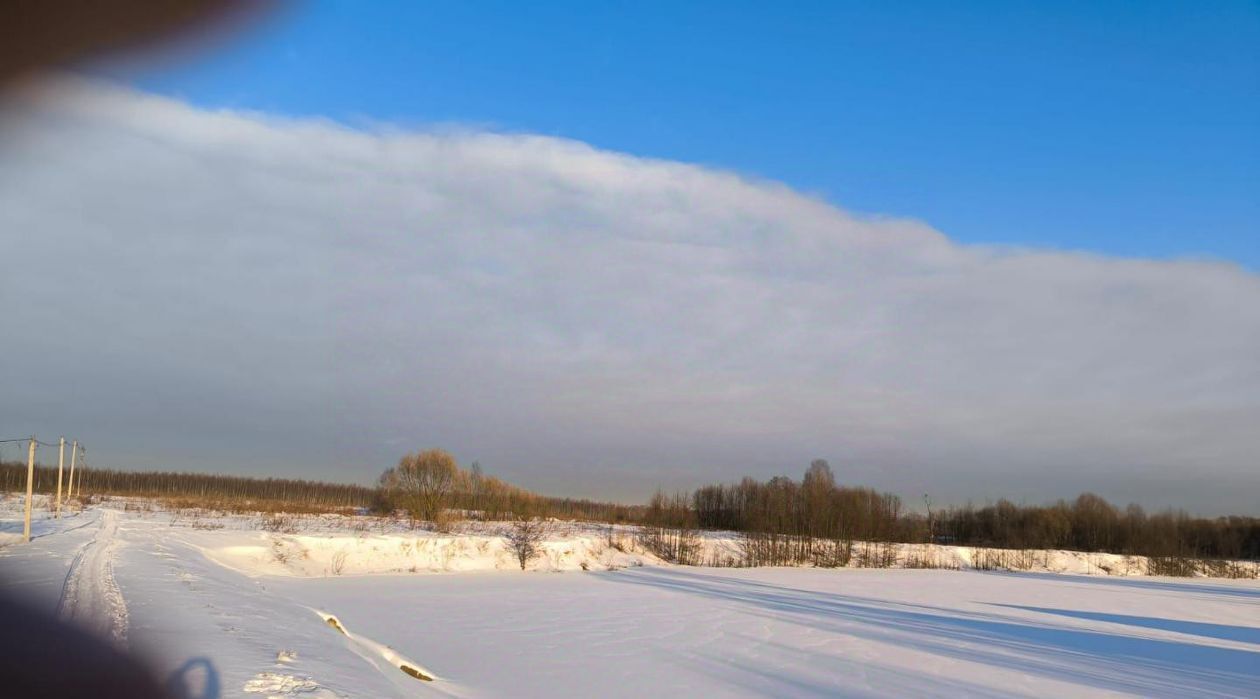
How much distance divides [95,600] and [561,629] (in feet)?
20.0

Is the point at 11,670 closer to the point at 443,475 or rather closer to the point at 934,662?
the point at 934,662

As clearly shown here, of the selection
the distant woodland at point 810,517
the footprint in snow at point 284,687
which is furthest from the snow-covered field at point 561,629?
the distant woodland at point 810,517

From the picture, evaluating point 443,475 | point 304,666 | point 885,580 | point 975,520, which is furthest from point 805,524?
point 304,666

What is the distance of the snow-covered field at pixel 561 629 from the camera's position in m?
5.96

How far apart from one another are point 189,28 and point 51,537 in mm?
16467

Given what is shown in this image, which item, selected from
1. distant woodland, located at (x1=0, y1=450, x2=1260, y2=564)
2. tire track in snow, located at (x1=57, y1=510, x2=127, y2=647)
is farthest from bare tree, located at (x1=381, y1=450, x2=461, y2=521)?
tire track in snow, located at (x1=57, y1=510, x2=127, y2=647)

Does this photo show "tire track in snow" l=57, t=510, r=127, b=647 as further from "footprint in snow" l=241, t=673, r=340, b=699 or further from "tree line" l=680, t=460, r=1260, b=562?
"tree line" l=680, t=460, r=1260, b=562

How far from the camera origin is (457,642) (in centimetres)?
979

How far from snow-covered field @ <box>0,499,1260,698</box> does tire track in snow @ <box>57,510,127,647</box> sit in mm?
34

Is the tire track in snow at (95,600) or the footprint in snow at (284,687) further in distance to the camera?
the tire track in snow at (95,600)

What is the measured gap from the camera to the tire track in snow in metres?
4.70

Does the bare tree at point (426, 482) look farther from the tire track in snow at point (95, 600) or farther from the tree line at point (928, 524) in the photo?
the tire track in snow at point (95, 600)

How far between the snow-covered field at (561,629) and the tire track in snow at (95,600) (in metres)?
0.03

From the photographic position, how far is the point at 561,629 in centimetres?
1122
